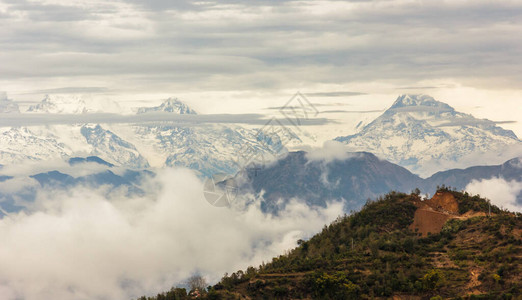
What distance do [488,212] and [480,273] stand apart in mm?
50824

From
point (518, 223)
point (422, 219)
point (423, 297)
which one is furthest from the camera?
point (422, 219)

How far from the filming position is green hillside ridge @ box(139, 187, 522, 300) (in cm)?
13988

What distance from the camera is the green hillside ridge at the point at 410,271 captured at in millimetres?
139875

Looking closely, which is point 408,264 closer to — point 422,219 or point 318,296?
point 318,296

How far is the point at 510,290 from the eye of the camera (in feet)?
422

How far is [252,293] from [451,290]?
45.8 metres

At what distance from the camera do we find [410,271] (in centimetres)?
14912

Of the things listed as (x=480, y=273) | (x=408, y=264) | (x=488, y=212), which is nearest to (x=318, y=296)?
(x=408, y=264)

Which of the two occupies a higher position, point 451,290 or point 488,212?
point 488,212

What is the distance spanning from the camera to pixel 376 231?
19775 centimetres

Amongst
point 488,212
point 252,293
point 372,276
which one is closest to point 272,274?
point 252,293

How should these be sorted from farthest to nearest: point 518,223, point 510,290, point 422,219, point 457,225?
point 422,219, point 457,225, point 518,223, point 510,290

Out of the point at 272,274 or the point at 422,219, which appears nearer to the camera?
the point at 272,274

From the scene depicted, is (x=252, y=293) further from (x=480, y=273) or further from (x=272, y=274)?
(x=480, y=273)
